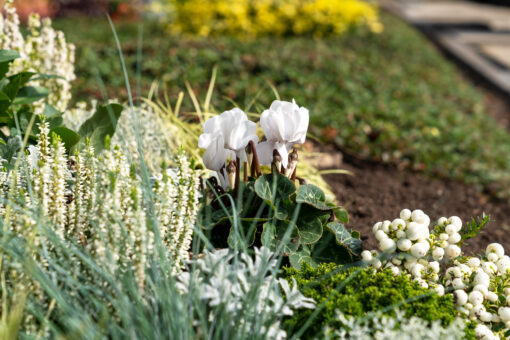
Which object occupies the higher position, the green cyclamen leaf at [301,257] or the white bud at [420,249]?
the white bud at [420,249]

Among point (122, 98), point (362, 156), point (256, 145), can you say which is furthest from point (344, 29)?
point (256, 145)

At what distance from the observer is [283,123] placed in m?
2.06

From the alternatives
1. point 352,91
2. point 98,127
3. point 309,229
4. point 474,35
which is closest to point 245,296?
point 309,229

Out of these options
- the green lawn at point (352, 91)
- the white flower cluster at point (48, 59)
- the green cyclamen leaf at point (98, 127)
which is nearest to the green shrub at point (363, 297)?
the green cyclamen leaf at point (98, 127)

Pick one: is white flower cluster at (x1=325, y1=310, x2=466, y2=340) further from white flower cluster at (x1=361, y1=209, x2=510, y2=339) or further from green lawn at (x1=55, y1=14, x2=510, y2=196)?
green lawn at (x1=55, y1=14, x2=510, y2=196)

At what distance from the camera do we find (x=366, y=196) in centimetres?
362

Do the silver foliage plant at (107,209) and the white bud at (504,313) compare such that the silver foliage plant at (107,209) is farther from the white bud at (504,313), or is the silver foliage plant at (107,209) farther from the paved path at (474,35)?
the paved path at (474,35)

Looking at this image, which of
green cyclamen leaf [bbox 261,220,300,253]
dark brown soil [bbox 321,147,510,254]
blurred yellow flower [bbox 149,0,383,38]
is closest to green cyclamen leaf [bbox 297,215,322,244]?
green cyclamen leaf [bbox 261,220,300,253]

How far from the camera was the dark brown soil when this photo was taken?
3213 mm

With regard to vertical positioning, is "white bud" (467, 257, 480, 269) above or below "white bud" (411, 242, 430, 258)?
below

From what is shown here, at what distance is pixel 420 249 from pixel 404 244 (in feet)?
0.19

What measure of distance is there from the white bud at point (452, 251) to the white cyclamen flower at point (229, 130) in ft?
2.85

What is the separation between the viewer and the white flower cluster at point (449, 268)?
188 cm

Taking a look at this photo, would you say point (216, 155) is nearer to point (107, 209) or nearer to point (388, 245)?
point (107, 209)
